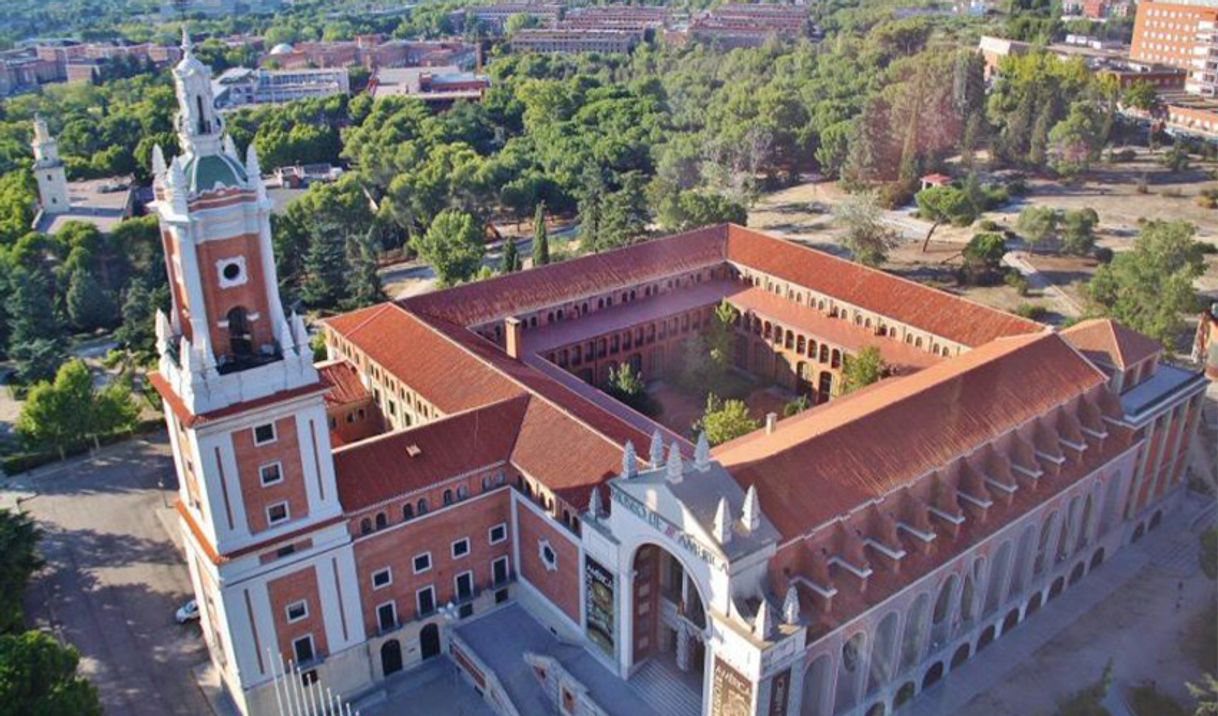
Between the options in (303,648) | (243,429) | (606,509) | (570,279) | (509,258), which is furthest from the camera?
(509,258)

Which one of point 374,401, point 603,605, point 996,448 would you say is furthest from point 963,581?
point 374,401

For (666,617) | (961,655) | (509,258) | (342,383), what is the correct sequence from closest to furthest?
(666,617) → (961,655) → (342,383) → (509,258)

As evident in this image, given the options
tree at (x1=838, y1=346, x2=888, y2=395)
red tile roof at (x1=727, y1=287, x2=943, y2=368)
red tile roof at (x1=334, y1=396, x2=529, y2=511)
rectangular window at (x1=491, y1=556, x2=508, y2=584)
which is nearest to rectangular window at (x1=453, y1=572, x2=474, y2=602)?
rectangular window at (x1=491, y1=556, x2=508, y2=584)

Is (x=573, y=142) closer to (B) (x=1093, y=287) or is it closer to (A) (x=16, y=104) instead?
(B) (x=1093, y=287)

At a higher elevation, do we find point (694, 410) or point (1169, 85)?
point (1169, 85)

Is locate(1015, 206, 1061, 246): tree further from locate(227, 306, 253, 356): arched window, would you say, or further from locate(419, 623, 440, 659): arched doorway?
locate(227, 306, 253, 356): arched window

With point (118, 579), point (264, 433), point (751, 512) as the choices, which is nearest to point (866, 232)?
point (751, 512)

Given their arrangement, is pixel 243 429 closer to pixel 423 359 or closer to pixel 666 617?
pixel 423 359

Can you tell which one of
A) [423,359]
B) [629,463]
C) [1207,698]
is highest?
[629,463]
